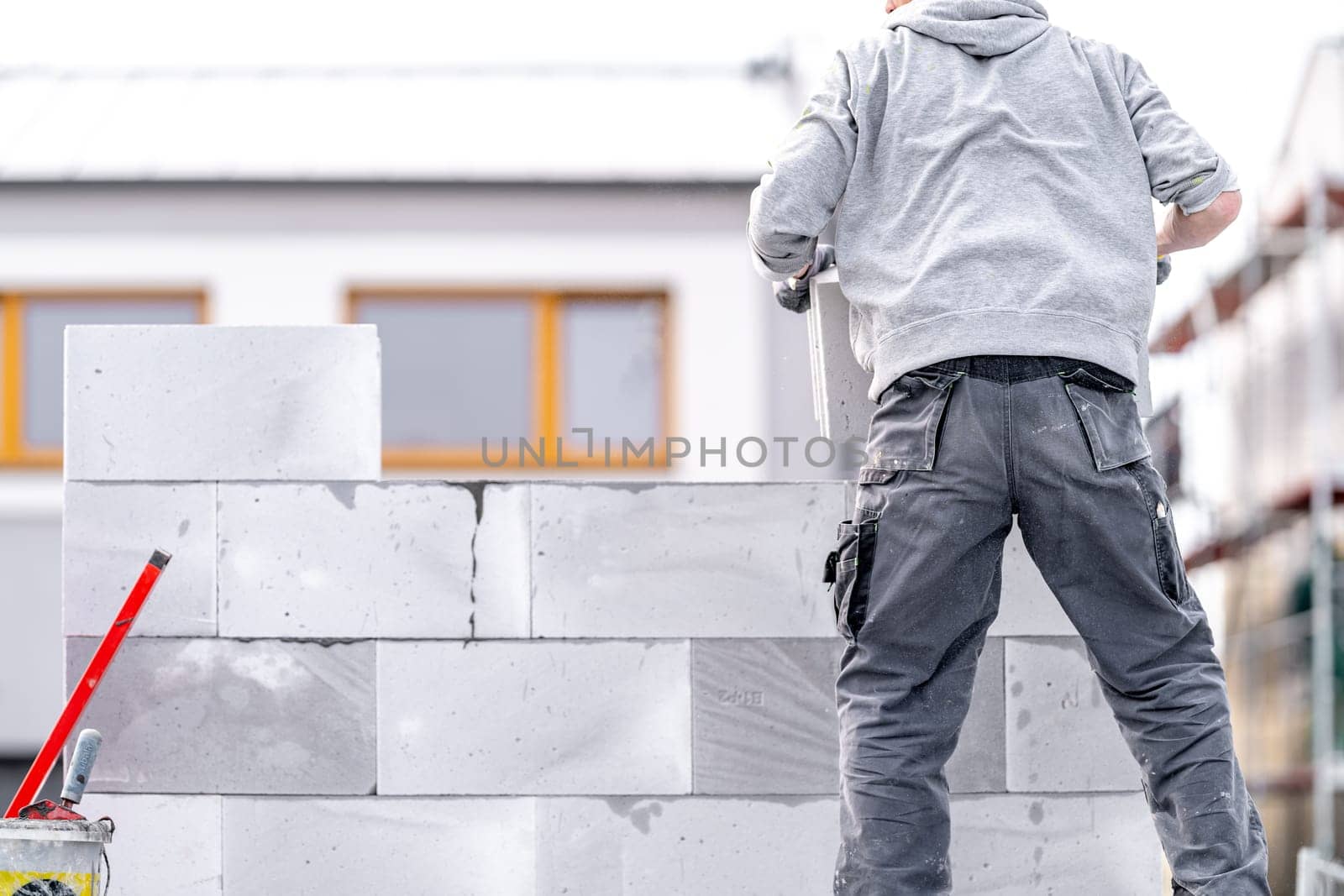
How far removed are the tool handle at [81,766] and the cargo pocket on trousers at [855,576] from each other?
1.06 metres

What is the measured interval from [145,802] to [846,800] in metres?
1.17

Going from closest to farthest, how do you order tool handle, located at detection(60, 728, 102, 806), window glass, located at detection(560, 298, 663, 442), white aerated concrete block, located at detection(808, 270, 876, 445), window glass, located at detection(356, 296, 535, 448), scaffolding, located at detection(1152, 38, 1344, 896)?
tool handle, located at detection(60, 728, 102, 806)
white aerated concrete block, located at detection(808, 270, 876, 445)
window glass, located at detection(560, 298, 663, 442)
window glass, located at detection(356, 296, 535, 448)
scaffolding, located at detection(1152, 38, 1344, 896)

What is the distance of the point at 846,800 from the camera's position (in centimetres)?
159

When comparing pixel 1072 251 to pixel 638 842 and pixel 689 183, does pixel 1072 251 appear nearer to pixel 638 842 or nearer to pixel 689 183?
pixel 638 842

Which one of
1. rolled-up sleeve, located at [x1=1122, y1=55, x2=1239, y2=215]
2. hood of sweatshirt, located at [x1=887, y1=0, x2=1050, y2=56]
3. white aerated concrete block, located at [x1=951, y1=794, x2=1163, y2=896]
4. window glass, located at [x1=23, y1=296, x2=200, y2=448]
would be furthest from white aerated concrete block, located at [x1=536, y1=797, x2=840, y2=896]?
window glass, located at [x1=23, y1=296, x2=200, y2=448]

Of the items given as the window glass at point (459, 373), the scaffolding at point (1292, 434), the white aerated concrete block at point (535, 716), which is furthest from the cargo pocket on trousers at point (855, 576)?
the scaffolding at point (1292, 434)

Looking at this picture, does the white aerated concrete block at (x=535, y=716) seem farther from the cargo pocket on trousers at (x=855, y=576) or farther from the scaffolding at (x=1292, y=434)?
the scaffolding at (x=1292, y=434)

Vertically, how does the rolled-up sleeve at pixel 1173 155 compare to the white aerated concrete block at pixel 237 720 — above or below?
above

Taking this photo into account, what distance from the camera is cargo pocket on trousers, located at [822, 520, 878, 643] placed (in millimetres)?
1578

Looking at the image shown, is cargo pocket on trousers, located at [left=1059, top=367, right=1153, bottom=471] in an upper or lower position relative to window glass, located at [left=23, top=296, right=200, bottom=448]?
lower

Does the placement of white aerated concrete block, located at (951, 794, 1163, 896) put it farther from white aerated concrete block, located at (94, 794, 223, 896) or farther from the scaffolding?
the scaffolding

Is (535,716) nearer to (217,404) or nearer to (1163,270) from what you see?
(217,404)

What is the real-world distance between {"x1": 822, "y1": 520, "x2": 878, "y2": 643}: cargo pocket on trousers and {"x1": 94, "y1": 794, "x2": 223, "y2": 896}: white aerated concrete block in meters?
1.12

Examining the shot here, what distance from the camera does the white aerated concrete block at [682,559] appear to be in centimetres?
213
